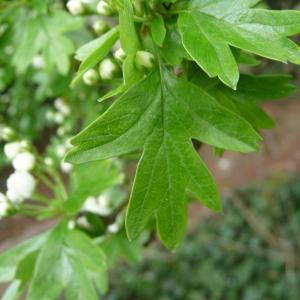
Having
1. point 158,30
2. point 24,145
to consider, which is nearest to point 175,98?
point 158,30

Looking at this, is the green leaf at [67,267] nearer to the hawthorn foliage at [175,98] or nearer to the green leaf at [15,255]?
the green leaf at [15,255]

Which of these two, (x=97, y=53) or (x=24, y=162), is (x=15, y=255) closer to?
(x=24, y=162)

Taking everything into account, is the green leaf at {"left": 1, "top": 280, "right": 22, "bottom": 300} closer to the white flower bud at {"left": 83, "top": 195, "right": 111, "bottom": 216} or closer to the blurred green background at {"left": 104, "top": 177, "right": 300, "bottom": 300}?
the white flower bud at {"left": 83, "top": 195, "right": 111, "bottom": 216}

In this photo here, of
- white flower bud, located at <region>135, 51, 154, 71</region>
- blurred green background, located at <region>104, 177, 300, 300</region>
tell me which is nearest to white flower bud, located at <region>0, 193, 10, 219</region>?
white flower bud, located at <region>135, 51, 154, 71</region>

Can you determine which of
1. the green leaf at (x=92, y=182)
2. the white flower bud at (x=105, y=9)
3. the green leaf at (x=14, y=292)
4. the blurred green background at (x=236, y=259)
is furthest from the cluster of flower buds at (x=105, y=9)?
the blurred green background at (x=236, y=259)

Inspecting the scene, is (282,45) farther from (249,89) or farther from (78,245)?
(78,245)

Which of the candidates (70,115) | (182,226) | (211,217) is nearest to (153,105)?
(182,226)
